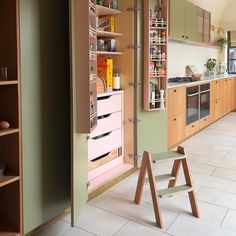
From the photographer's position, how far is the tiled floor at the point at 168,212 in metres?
2.22

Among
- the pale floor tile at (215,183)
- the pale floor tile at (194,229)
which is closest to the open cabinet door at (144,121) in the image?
the pale floor tile at (215,183)

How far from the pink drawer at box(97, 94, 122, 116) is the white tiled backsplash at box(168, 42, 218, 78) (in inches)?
93.8

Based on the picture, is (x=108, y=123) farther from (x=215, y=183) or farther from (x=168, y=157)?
(x=215, y=183)

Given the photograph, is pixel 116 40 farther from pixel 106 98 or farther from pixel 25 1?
pixel 25 1

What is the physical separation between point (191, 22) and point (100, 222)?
13.2 feet

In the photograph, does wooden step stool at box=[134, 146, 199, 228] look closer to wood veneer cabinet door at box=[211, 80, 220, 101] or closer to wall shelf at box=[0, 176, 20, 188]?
wall shelf at box=[0, 176, 20, 188]

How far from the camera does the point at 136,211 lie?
2.53 metres

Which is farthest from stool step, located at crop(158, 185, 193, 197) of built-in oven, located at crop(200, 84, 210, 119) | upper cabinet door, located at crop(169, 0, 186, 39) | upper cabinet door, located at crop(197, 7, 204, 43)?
upper cabinet door, located at crop(197, 7, 204, 43)

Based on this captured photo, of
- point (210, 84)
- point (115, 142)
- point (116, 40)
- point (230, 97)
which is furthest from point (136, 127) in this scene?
point (230, 97)

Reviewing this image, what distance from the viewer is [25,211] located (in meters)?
1.98

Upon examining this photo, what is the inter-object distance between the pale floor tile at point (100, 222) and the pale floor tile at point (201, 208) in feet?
1.52

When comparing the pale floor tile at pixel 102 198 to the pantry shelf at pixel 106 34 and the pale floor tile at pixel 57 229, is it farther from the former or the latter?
the pantry shelf at pixel 106 34

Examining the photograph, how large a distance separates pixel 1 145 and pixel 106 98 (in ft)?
4.19

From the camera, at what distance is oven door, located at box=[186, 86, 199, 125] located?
4660mm
